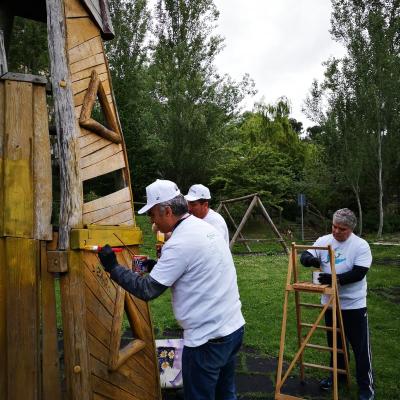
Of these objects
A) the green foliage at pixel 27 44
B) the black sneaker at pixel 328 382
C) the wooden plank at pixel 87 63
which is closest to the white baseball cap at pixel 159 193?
the wooden plank at pixel 87 63

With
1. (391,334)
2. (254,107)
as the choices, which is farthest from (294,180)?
(391,334)

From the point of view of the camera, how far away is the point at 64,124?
11.6 ft

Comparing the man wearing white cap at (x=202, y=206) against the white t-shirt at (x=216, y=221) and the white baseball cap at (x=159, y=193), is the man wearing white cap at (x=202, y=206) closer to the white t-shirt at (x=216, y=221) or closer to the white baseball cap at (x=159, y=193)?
the white t-shirt at (x=216, y=221)

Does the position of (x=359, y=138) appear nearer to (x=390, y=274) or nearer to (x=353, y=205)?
(x=353, y=205)

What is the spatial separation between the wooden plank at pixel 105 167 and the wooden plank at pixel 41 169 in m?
0.32

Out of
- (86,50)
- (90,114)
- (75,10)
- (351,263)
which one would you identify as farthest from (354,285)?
(75,10)

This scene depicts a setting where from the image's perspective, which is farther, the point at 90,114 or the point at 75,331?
the point at 90,114

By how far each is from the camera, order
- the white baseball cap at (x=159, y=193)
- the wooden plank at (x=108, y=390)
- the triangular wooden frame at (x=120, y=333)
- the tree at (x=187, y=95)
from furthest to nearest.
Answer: the tree at (x=187, y=95), the triangular wooden frame at (x=120, y=333), the wooden plank at (x=108, y=390), the white baseball cap at (x=159, y=193)

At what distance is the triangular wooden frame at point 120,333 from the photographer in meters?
3.67

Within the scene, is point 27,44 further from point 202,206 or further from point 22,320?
point 22,320

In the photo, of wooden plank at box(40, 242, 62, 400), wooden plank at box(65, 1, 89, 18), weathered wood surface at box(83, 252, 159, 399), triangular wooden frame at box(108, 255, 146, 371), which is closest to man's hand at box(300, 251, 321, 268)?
weathered wood surface at box(83, 252, 159, 399)

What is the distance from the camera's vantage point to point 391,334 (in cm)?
639

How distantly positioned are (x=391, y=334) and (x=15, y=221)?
5468 mm

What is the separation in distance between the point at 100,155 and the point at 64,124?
52 cm
